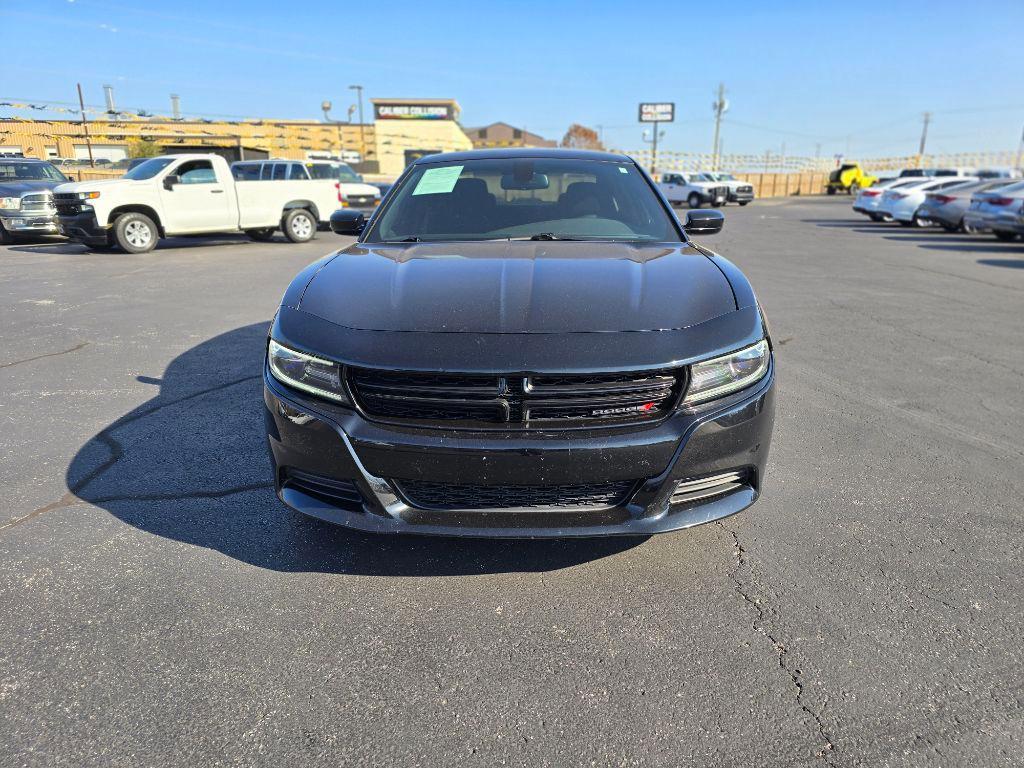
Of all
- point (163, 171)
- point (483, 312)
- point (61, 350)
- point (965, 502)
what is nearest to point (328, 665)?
point (483, 312)

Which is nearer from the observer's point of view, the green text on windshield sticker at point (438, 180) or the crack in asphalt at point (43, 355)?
the green text on windshield sticker at point (438, 180)

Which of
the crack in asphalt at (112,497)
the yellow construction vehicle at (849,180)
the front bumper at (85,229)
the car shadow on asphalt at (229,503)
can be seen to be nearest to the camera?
the car shadow on asphalt at (229,503)

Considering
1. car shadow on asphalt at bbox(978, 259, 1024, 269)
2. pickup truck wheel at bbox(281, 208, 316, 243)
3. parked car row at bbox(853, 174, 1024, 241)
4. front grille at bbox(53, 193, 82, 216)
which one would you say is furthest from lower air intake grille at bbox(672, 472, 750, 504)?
parked car row at bbox(853, 174, 1024, 241)

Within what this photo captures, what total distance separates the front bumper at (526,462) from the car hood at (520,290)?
0.36m

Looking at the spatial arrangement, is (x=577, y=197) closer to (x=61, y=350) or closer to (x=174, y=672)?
(x=174, y=672)

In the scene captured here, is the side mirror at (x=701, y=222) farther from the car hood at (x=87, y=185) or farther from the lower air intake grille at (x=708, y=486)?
the car hood at (x=87, y=185)

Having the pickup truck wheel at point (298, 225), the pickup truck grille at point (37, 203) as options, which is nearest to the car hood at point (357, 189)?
the pickup truck wheel at point (298, 225)

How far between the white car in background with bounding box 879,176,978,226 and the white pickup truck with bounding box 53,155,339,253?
17.6 metres

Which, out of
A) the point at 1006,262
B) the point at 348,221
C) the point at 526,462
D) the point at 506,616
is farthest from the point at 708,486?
the point at 1006,262

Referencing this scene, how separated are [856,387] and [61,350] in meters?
6.65

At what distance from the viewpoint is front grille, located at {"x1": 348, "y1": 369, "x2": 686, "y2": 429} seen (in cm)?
228

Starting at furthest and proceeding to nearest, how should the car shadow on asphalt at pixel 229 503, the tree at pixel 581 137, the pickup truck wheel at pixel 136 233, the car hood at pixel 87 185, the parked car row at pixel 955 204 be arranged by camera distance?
the tree at pixel 581 137 < the parked car row at pixel 955 204 < the pickup truck wheel at pixel 136 233 < the car hood at pixel 87 185 < the car shadow on asphalt at pixel 229 503

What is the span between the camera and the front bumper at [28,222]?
569 inches

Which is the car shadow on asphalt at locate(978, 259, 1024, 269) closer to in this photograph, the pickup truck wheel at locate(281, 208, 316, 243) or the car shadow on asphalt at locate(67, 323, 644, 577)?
the car shadow on asphalt at locate(67, 323, 644, 577)
